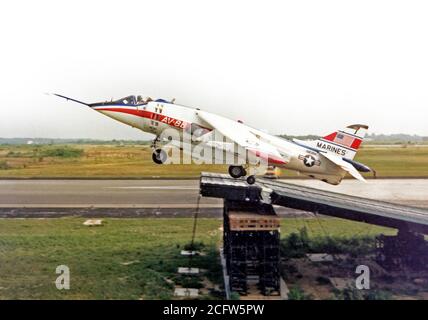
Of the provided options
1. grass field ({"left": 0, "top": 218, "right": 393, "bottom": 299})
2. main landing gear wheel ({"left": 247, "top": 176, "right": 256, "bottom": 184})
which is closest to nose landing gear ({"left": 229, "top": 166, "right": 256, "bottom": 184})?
main landing gear wheel ({"left": 247, "top": 176, "right": 256, "bottom": 184})

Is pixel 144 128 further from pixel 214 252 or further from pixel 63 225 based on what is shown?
pixel 63 225

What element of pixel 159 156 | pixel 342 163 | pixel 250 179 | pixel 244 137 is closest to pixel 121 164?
pixel 159 156

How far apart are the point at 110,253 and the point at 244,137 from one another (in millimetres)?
7276

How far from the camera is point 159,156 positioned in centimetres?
1535

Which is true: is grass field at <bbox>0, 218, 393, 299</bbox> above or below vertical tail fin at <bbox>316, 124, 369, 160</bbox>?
below

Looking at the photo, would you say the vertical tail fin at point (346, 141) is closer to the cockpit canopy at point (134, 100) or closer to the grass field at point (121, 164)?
the cockpit canopy at point (134, 100)

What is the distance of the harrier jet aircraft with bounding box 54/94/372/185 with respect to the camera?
15.2 meters

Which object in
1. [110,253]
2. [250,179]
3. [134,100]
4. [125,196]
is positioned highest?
Result: [134,100]

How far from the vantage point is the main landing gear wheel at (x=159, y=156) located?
15256 millimetres

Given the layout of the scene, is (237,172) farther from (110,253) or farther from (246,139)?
(110,253)

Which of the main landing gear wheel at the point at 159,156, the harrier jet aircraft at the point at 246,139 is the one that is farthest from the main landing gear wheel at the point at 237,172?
the main landing gear wheel at the point at 159,156

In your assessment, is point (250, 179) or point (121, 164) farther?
point (121, 164)

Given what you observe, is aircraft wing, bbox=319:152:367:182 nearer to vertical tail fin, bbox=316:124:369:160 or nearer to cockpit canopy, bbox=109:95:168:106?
vertical tail fin, bbox=316:124:369:160

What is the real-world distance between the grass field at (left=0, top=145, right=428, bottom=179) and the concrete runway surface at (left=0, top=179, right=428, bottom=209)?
3.67 m
